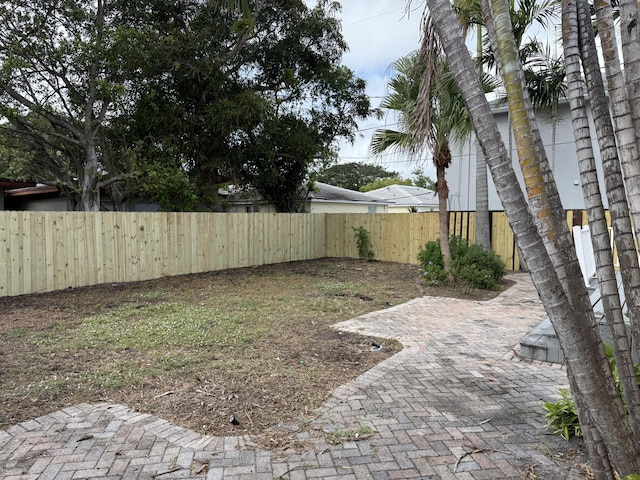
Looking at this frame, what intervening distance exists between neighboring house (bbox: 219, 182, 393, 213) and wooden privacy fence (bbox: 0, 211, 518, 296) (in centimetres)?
365

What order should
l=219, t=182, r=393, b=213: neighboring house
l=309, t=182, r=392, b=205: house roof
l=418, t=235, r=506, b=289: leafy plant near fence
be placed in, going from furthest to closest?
l=309, t=182, r=392, b=205: house roof
l=219, t=182, r=393, b=213: neighboring house
l=418, t=235, r=506, b=289: leafy plant near fence

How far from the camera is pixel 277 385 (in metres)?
3.41

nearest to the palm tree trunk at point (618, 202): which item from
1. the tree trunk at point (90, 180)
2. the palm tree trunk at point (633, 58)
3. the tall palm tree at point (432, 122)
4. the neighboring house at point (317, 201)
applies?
the palm tree trunk at point (633, 58)

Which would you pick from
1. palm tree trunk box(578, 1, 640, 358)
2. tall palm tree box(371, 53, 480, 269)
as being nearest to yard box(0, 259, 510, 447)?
palm tree trunk box(578, 1, 640, 358)

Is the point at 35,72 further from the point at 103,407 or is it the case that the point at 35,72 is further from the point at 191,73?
the point at 103,407

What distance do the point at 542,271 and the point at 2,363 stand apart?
176 inches

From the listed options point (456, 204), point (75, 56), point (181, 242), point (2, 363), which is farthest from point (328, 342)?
point (456, 204)

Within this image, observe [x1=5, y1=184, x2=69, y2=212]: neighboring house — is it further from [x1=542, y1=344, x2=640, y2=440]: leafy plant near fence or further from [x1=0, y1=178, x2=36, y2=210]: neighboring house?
[x1=542, y1=344, x2=640, y2=440]: leafy plant near fence

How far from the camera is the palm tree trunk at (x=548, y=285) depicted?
5.62ft

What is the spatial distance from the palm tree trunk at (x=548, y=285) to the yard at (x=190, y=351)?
1.79 m

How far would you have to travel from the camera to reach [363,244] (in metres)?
13.4

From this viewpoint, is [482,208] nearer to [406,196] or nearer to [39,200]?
[39,200]

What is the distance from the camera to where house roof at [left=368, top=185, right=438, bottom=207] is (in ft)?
90.3

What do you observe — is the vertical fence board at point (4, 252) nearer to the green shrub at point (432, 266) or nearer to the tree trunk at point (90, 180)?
the tree trunk at point (90, 180)
